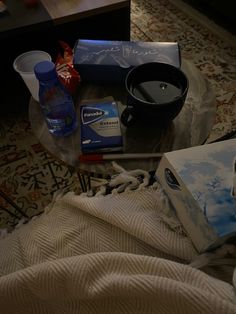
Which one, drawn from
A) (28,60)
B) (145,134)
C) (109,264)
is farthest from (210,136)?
(109,264)

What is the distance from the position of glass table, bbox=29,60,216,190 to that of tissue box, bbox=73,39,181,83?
0.05m

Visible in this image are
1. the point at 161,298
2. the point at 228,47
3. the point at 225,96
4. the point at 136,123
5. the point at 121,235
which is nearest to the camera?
the point at 161,298

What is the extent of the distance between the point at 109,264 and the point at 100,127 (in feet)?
0.99

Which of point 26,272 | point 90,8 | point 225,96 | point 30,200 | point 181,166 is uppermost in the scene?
point 90,8

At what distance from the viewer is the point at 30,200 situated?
1.09m

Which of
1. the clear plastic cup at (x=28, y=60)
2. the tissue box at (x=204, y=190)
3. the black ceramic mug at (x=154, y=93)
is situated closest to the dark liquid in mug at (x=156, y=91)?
the black ceramic mug at (x=154, y=93)

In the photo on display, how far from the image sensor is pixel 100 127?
608mm

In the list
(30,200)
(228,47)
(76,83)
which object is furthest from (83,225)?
(228,47)

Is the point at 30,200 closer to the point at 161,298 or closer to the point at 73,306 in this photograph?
the point at 73,306

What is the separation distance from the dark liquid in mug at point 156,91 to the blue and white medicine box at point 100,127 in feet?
0.25

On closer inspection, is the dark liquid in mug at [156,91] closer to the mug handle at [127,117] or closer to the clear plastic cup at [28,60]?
the mug handle at [127,117]

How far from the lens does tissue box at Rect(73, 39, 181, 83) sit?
673 mm

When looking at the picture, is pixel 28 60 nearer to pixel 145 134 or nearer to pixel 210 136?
pixel 145 134

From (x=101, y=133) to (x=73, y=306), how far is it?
0.34 m
